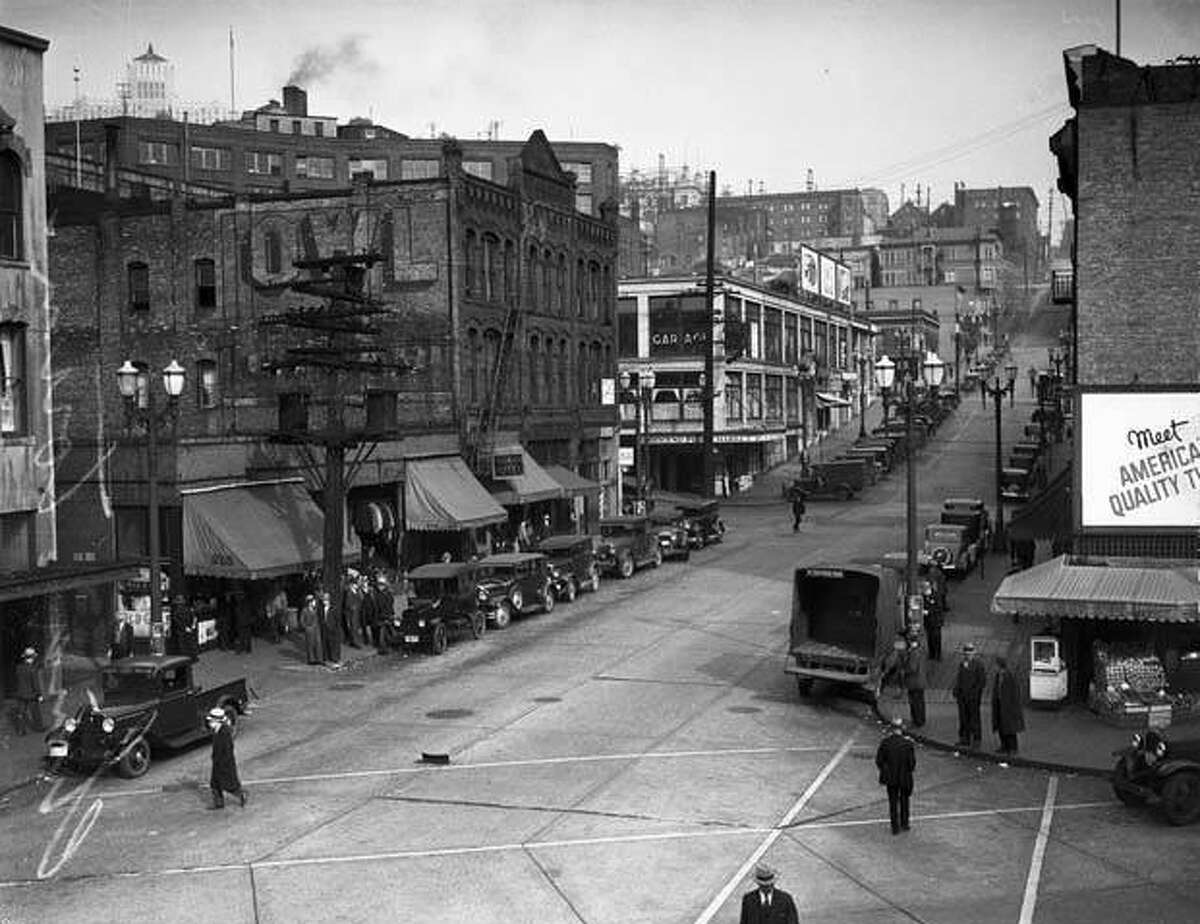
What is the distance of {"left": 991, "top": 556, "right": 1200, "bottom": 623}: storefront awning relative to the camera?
24.1m

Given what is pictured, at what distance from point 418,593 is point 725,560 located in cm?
1831

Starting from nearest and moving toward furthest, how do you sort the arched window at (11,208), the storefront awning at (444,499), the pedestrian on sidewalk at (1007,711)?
the pedestrian on sidewalk at (1007,711) < the arched window at (11,208) < the storefront awning at (444,499)

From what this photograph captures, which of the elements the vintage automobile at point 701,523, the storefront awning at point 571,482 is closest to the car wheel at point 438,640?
the vintage automobile at point 701,523

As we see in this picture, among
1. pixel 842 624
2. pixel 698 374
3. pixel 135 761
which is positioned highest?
pixel 698 374

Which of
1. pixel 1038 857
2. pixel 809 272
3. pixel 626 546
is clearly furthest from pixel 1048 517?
pixel 809 272

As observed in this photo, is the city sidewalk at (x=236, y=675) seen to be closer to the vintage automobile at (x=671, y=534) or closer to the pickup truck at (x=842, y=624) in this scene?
the pickup truck at (x=842, y=624)

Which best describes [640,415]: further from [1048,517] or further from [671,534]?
[1048,517]

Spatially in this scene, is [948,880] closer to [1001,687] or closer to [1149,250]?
[1001,687]

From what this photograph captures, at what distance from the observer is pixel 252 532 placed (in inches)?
1400

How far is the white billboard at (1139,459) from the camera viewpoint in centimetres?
2616

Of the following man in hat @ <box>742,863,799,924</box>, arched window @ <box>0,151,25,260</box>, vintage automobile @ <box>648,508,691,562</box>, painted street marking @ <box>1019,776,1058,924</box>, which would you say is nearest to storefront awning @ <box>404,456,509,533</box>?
vintage automobile @ <box>648,508,691,562</box>

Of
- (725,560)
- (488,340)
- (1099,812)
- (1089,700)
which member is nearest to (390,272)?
(488,340)

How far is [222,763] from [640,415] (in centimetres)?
6008

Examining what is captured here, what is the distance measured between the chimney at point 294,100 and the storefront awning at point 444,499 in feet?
286
